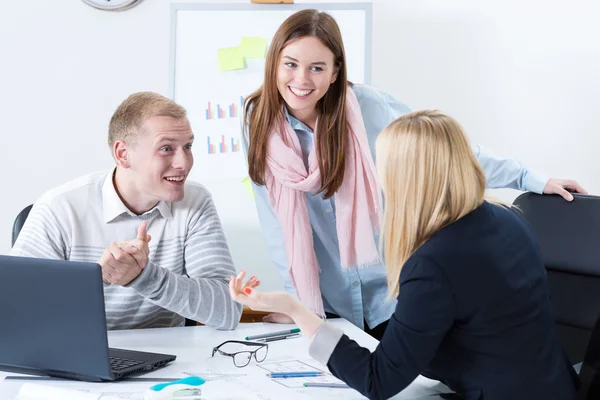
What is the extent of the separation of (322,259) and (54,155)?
1.60 meters

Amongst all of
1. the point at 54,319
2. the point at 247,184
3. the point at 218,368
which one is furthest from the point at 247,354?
the point at 247,184

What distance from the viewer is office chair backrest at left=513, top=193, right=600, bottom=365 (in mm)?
1648

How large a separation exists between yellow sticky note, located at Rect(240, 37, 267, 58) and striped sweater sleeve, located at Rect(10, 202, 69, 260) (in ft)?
4.17

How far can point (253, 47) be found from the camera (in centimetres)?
281

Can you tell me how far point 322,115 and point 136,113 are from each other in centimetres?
54

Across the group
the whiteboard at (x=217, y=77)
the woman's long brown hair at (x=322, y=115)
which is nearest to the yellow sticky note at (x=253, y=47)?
the whiteboard at (x=217, y=77)

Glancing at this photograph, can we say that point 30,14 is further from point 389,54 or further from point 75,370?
point 75,370

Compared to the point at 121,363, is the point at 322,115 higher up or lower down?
higher up

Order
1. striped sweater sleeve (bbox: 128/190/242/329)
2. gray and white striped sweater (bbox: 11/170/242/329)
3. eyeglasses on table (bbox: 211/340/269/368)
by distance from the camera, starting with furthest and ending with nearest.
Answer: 1. gray and white striped sweater (bbox: 11/170/242/329)
2. striped sweater sleeve (bbox: 128/190/242/329)
3. eyeglasses on table (bbox: 211/340/269/368)

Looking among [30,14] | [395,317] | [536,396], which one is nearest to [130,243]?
[395,317]

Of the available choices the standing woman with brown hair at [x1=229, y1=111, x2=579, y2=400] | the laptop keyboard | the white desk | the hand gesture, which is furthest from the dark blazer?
the hand gesture

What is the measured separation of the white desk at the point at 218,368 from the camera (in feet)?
4.13

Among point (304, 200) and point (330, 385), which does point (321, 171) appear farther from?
point (330, 385)

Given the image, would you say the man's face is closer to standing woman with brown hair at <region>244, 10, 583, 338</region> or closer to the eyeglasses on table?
standing woman with brown hair at <region>244, 10, 583, 338</region>
